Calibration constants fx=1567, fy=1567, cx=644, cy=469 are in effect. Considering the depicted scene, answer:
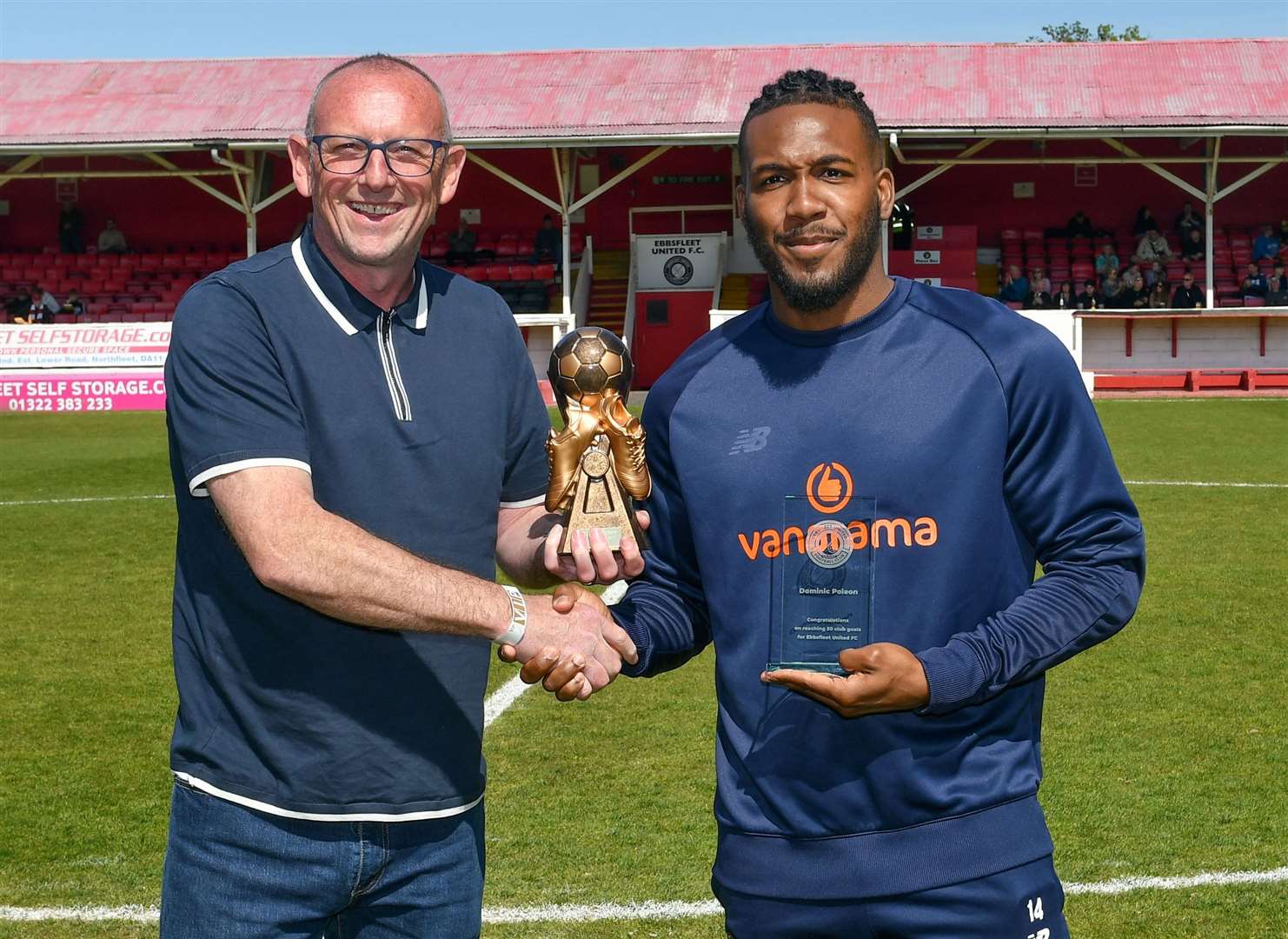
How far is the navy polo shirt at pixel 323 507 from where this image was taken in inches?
119

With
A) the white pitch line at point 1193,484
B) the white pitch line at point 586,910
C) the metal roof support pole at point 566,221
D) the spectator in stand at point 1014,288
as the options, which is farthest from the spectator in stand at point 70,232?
the white pitch line at point 586,910

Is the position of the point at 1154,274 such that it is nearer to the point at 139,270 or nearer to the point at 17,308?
the point at 139,270

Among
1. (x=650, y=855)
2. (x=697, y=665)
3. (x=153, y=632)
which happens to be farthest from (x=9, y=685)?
(x=650, y=855)

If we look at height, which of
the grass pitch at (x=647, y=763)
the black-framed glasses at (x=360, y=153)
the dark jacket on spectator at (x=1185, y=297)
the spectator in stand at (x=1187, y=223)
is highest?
the spectator in stand at (x=1187, y=223)

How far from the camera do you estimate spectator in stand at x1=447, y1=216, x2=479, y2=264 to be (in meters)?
32.3

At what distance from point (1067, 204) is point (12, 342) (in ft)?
69.7

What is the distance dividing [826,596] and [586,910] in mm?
2657

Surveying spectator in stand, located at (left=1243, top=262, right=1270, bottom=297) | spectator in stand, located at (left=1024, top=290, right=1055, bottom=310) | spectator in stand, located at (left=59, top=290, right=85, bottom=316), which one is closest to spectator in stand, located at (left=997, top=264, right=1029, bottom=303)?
spectator in stand, located at (left=1024, top=290, right=1055, bottom=310)

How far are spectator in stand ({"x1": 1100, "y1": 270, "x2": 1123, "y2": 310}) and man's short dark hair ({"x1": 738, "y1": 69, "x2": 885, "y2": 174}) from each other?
89.2 ft

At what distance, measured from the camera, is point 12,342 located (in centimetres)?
2569

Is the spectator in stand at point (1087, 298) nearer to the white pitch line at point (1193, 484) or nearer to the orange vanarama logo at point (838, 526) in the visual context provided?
the white pitch line at point (1193, 484)

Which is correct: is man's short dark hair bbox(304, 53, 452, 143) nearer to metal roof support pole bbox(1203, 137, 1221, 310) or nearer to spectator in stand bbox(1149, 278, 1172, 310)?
metal roof support pole bbox(1203, 137, 1221, 310)

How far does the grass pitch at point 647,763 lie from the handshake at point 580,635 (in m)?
2.05

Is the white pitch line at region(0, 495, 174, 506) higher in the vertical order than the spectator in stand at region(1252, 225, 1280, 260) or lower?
lower
